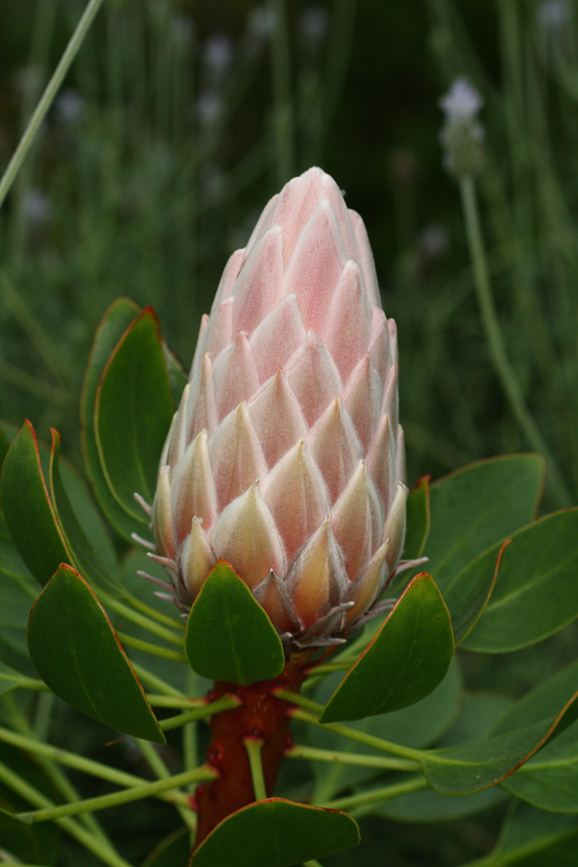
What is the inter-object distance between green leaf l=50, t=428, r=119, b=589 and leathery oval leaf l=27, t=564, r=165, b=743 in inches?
2.6

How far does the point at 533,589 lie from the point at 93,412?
36 cm

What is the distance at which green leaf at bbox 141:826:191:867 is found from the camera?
0.57 metres

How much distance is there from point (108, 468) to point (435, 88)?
3284 mm

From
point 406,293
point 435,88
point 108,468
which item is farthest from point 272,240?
point 435,88

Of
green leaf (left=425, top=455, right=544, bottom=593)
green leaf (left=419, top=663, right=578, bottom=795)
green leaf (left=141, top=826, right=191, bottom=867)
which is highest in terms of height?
green leaf (left=425, top=455, right=544, bottom=593)

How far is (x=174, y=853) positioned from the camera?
575mm

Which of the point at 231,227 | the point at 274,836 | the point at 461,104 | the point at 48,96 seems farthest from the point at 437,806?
the point at 231,227

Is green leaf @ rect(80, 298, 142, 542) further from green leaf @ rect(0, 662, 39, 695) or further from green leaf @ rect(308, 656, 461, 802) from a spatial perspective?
green leaf @ rect(308, 656, 461, 802)

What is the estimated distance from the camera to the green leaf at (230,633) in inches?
14.6

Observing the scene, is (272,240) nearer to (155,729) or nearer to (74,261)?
(155,729)

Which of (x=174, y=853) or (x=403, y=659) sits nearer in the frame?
(x=403, y=659)

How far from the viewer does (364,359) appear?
1.45 feet

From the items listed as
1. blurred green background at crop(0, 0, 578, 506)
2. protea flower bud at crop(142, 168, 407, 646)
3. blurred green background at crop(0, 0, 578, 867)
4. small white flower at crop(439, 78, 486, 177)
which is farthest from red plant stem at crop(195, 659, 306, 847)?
blurred green background at crop(0, 0, 578, 506)

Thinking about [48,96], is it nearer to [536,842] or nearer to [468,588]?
[468,588]
